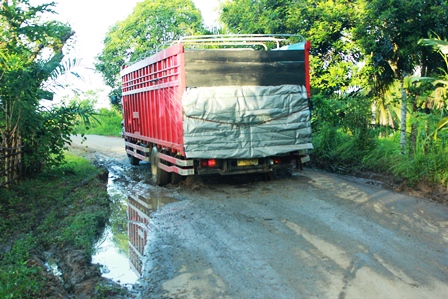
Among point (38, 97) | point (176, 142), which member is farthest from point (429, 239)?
point (38, 97)

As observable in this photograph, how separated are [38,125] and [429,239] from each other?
906 centimetres

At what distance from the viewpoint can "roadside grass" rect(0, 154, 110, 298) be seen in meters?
5.39

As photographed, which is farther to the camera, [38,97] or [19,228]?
[38,97]

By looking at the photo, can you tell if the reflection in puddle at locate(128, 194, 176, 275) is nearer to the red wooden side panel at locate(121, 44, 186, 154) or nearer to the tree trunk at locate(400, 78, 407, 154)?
the red wooden side panel at locate(121, 44, 186, 154)

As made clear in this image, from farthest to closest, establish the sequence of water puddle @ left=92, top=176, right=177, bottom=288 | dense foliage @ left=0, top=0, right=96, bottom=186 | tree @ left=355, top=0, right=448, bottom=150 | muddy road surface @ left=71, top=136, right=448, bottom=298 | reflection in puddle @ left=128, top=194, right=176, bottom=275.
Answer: tree @ left=355, top=0, right=448, bottom=150
dense foliage @ left=0, top=0, right=96, bottom=186
reflection in puddle @ left=128, top=194, right=176, bottom=275
water puddle @ left=92, top=176, right=177, bottom=288
muddy road surface @ left=71, top=136, right=448, bottom=298

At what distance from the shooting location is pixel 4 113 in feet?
35.8

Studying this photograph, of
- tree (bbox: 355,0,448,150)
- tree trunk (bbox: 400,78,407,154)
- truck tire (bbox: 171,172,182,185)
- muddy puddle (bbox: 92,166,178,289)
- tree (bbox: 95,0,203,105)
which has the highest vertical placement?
tree (bbox: 95,0,203,105)

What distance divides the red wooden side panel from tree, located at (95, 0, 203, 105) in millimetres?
13769

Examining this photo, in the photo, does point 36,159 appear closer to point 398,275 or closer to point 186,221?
point 186,221

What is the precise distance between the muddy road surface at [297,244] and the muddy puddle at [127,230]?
0.16m

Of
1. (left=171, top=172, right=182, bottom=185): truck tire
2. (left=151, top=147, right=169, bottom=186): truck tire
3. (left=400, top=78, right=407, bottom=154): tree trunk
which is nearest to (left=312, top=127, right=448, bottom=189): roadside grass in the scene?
(left=400, top=78, right=407, bottom=154): tree trunk

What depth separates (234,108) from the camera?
383 inches

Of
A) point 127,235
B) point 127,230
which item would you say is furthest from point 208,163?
point 127,235

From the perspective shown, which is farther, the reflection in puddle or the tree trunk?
the tree trunk
